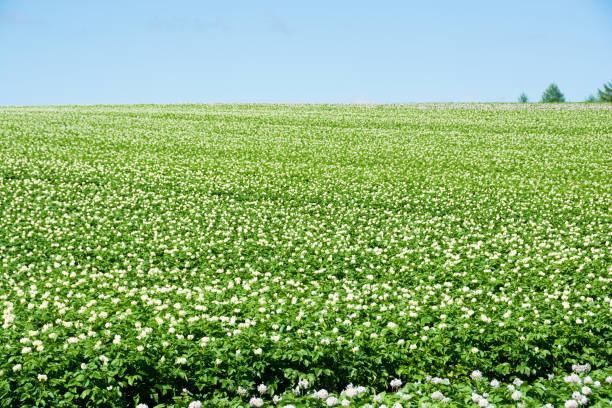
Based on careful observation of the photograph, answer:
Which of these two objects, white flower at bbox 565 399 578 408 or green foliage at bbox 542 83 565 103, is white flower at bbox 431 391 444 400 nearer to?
white flower at bbox 565 399 578 408

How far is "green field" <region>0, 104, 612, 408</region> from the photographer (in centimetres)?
658

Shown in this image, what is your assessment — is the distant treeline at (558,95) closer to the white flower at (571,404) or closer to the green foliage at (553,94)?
the green foliage at (553,94)

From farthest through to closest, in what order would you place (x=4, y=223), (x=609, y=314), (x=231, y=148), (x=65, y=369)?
(x=231, y=148) < (x=4, y=223) < (x=609, y=314) < (x=65, y=369)

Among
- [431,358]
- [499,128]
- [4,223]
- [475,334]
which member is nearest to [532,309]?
[475,334]

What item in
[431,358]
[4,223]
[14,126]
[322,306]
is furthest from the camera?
[14,126]

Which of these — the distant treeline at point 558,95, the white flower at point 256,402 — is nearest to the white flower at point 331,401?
the white flower at point 256,402

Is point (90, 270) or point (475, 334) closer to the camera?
point (475, 334)

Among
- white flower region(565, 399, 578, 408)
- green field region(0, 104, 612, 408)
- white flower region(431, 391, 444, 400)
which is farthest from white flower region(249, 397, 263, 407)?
white flower region(565, 399, 578, 408)

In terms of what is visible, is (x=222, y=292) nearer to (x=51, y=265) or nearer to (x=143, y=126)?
(x=51, y=265)

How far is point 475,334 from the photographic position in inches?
314

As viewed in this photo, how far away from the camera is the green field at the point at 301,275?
6582mm

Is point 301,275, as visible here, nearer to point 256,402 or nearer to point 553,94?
point 256,402

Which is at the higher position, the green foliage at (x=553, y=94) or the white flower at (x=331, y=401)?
the green foliage at (x=553, y=94)

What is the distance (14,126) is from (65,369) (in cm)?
3568
